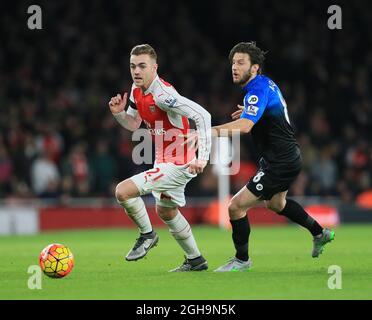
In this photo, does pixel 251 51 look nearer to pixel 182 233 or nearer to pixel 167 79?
pixel 182 233

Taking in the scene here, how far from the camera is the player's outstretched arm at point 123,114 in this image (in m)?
10.2

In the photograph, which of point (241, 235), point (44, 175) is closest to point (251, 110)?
point (241, 235)

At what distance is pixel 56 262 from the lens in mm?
9297

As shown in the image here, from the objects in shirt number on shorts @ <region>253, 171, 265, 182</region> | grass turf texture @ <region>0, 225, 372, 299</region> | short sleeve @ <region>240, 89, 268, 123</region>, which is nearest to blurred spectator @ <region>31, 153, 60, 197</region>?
grass turf texture @ <region>0, 225, 372, 299</region>

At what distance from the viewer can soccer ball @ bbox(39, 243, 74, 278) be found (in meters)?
9.28

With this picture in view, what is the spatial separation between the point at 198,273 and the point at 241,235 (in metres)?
0.58

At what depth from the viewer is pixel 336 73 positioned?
24188 mm

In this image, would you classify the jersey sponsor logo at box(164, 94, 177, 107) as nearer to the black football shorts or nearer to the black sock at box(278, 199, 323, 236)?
the black football shorts

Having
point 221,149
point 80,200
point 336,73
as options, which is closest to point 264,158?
point 221,149

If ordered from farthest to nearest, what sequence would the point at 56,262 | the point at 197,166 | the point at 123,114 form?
the point at 123,114 < the point at 197,166 < the point at 56,262

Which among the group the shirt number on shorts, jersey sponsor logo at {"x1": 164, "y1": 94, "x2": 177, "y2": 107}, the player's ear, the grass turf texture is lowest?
the grass turf texture

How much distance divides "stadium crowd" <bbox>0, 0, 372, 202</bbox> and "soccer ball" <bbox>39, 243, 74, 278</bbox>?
10367mm

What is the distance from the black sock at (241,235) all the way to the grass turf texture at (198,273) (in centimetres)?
21

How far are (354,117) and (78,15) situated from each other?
7.05 meters
